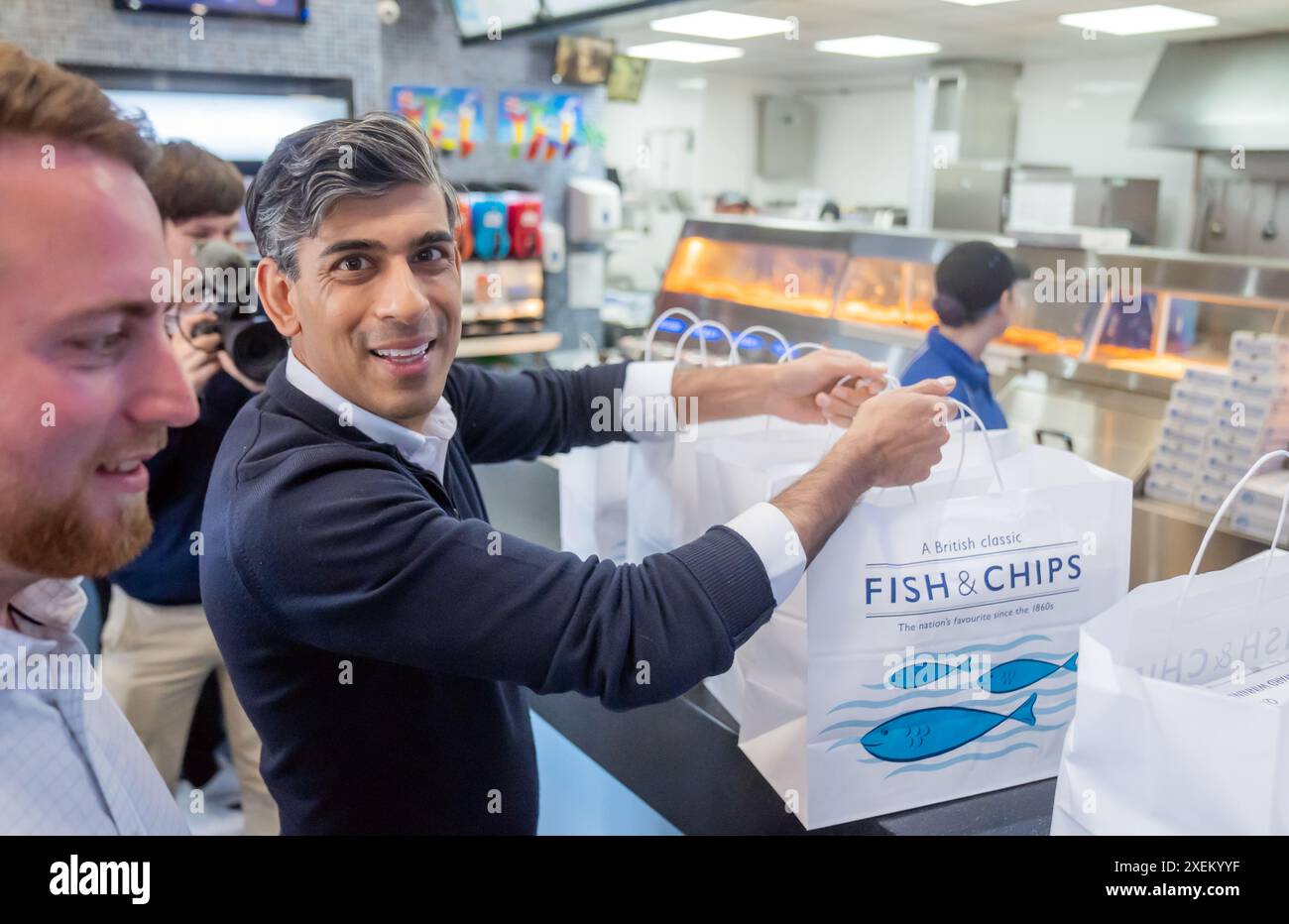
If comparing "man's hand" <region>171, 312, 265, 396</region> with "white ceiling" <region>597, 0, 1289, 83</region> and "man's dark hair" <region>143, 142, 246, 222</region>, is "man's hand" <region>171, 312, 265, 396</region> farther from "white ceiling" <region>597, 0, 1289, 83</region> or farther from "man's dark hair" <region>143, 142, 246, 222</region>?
"white ceiling" <region>597, 0, 1289, 83</region>

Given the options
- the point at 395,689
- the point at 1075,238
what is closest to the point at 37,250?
the point at 395,689

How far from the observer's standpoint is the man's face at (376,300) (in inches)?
50.8

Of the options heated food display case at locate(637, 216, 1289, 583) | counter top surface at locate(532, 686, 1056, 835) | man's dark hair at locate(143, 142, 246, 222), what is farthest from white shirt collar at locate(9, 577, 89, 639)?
heated food display case at locate(637, 216, 1289, 583)

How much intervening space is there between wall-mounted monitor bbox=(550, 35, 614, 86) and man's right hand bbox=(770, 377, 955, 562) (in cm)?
550

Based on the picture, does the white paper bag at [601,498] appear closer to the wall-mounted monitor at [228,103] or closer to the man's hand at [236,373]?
the man's hand at [236,373]

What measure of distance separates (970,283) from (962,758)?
199 centimetres

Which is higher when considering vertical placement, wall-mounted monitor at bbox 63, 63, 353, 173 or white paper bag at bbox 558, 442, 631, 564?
wall-mounted monitor at bbox 63, 63, 353, 173

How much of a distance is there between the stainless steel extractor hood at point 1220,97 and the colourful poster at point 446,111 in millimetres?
4604

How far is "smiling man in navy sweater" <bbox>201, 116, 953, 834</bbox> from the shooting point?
1.14 metres

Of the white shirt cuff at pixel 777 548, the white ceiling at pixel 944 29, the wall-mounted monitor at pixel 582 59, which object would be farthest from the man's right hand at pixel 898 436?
the wall-mounted monitor at pixel 582 59

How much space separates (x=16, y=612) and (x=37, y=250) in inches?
15.7

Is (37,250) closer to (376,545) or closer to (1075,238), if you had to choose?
(376,545)

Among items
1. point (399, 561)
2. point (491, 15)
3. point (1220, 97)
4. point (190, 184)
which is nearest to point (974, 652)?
point (399, 561)

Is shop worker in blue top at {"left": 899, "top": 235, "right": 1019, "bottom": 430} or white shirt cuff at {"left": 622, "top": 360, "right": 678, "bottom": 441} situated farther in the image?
shop worker in blue top at {"left": 899, "top": 235, "right": 1019, "bottom": 430}
